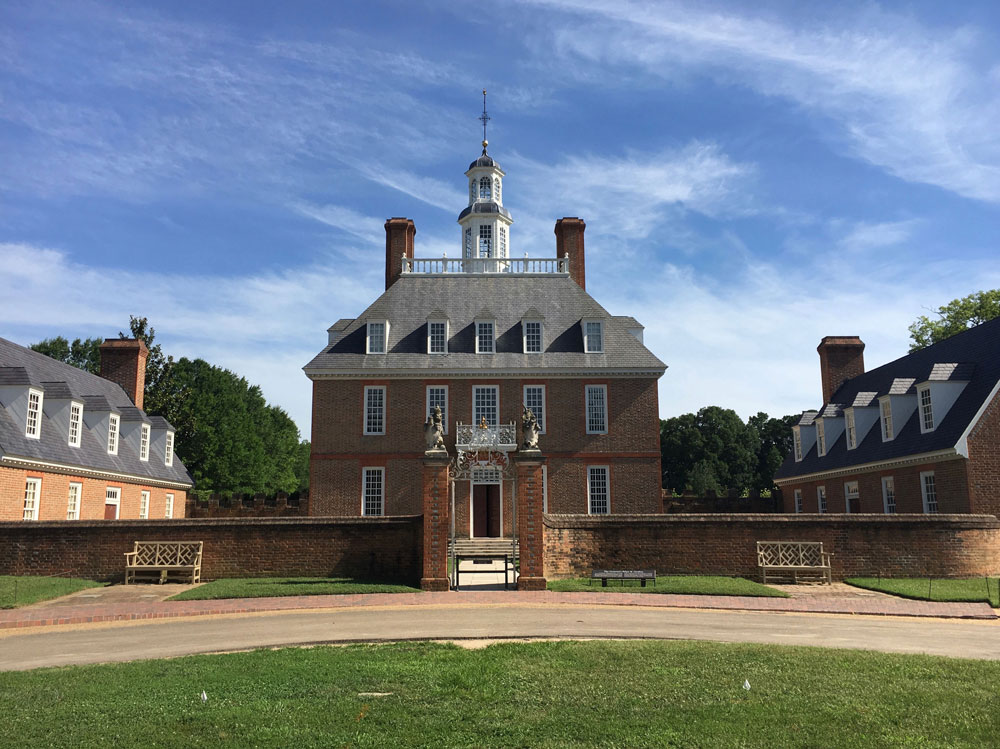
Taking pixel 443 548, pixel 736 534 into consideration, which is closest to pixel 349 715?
pixel 443 548

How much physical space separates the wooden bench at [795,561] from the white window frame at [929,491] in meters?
7.91

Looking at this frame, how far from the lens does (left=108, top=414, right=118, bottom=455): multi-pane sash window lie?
33.2 metres

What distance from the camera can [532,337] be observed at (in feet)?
114

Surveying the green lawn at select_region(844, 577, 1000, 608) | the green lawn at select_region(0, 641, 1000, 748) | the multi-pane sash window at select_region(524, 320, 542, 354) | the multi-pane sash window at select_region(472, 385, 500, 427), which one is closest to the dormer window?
the multi-pane sash window at select_region(472, 385, 500, 427)

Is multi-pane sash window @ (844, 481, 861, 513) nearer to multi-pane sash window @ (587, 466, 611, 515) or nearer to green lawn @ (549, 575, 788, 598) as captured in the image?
multi-pane sash window @ (587, 466, 611, 515)

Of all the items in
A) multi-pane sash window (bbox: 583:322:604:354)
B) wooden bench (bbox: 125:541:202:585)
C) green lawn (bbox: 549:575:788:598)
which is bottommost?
green lawn (bbox: 549:575:788:598)

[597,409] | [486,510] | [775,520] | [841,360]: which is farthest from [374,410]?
[841,360]

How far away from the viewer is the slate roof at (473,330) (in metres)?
33.8

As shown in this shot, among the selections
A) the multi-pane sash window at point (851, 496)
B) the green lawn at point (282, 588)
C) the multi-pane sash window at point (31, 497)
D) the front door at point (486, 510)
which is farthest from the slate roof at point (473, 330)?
the green lawn at point (282, 588)

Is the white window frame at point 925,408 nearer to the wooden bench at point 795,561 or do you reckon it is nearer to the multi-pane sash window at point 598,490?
the wooden bench at point 795,561

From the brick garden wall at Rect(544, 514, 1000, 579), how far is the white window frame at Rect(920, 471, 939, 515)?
5251 mm

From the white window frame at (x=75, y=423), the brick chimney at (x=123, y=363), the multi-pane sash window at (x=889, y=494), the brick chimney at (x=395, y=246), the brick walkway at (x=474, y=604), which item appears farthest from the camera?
the brick chimney at (x=123, y=363)

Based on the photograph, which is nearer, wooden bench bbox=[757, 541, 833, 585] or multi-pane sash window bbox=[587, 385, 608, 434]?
wooden bench bbox=[757, 541, 833, 585]

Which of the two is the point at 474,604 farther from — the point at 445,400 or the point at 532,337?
the point at 532,337
